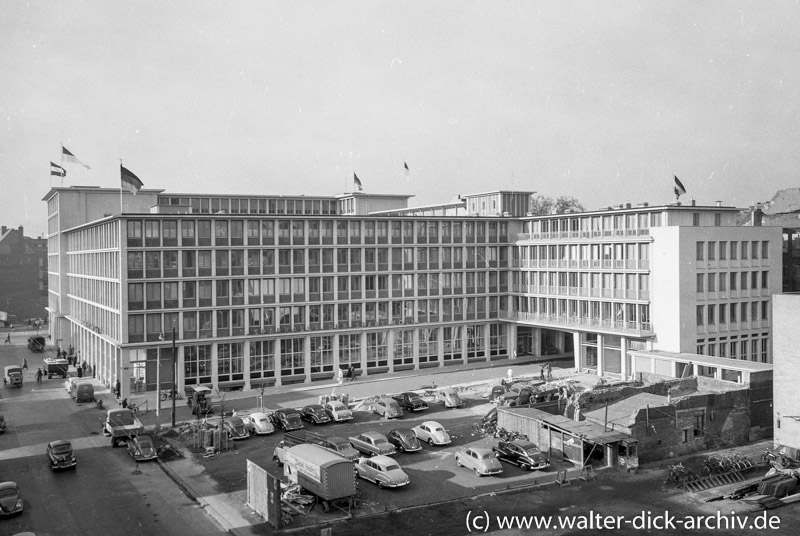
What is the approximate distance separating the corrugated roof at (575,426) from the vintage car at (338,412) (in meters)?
10.5

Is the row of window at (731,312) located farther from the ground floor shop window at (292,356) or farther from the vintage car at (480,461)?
the ground floor shop window at (292,356)

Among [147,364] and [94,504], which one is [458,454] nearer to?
[94,504]

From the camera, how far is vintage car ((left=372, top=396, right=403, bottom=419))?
47.2 metres

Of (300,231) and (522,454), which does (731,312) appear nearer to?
(522,454)

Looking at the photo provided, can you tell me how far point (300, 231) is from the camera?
200 feet

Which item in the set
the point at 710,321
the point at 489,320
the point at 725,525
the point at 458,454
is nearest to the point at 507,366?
the point at 489,320

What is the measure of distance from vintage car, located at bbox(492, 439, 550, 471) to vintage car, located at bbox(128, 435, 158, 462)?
18550 millimetres

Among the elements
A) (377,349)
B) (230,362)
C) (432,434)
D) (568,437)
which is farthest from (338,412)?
(377,349)

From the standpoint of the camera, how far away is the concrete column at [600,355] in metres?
61.5

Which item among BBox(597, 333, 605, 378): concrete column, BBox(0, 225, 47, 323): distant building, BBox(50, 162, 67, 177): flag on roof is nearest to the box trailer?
BBox(597, 333, 605, 378): concrete column

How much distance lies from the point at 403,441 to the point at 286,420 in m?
8.92

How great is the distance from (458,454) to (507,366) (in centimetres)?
3197

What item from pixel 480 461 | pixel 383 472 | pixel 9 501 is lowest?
pixel 480 461

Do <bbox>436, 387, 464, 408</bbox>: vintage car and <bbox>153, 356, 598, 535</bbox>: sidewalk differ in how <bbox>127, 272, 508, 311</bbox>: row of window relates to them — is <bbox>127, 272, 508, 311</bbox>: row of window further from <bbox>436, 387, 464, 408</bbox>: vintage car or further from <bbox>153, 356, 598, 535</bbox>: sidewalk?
<bbox>436, 387, 464, 408</bbox>: vintage car
